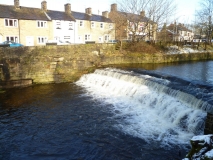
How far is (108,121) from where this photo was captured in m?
11.4

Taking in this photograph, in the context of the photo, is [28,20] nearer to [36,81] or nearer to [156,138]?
[36,81]

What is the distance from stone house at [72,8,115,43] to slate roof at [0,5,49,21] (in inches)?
288

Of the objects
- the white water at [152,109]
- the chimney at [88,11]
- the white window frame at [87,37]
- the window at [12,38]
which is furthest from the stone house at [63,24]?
the white water at [152,109]

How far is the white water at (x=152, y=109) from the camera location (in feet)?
31.7

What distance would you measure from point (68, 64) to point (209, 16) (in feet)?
119

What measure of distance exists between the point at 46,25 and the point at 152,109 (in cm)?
2815

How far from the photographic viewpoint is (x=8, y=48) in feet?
66.1

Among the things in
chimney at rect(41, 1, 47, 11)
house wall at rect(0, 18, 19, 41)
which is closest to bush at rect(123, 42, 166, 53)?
chimney at rect(41, 1, 47, 11)

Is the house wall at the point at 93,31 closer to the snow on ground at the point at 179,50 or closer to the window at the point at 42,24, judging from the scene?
the window at the point at 42,24

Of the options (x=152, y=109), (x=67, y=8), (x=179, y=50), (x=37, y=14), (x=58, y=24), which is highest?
(x=67, y=8)

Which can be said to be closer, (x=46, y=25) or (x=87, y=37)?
(x=46, y=25)

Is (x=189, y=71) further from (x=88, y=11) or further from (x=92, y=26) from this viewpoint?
(x=88, y=11)

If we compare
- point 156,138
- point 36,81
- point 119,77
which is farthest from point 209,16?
point 156,138

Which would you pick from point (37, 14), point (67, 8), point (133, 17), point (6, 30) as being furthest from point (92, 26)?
point (6, 30)
